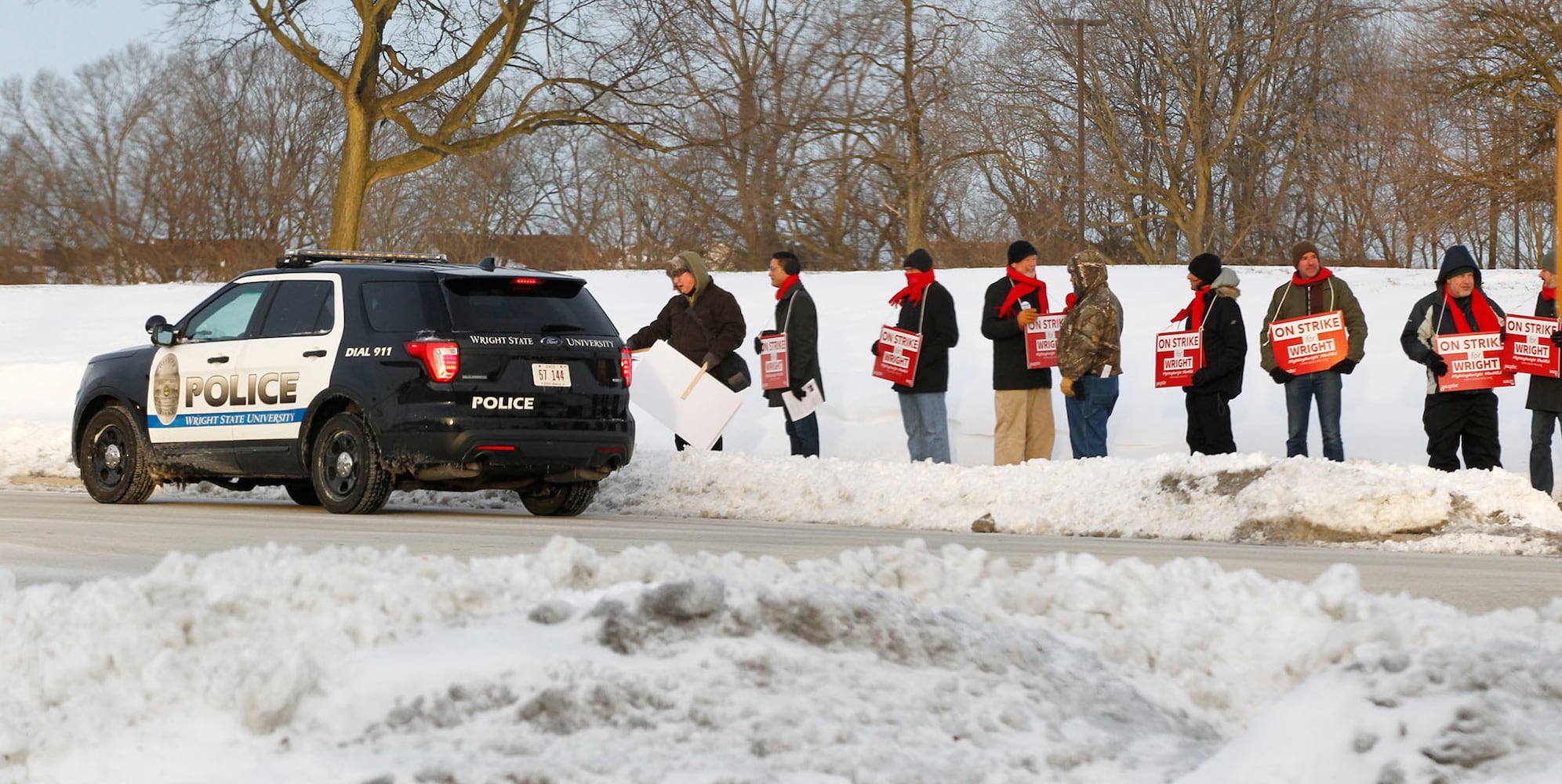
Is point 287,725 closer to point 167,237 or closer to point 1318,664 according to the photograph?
point 1318,664

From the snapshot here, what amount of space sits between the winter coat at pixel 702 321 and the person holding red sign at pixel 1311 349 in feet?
14.8

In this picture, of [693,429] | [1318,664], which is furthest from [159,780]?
[693,429]

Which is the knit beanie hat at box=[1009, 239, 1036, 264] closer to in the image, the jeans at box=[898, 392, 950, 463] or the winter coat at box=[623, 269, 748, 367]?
the jeans at box=[898, 392, 950, 463]

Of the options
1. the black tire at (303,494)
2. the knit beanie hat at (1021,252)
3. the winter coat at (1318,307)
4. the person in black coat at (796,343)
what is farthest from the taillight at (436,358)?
the winter coat at (1318,307)

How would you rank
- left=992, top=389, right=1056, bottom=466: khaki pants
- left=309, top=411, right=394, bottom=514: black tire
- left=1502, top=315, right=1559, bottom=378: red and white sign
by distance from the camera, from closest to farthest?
left=309, top=411, right=394, bottom=514: black tire < left=1502, top=315, right=1559, bottom=378: red and white sign < left=992, top=389, right=1056, bottom=466: khaki pants

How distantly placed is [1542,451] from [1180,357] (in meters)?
2.78

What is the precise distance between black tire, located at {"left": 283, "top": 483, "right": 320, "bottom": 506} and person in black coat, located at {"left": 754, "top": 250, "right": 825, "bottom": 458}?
390cm

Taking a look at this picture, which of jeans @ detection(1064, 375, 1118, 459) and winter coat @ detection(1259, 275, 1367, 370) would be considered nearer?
winter coat @ detection(1259, 275, 1367, 370)

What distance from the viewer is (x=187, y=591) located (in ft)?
14.2

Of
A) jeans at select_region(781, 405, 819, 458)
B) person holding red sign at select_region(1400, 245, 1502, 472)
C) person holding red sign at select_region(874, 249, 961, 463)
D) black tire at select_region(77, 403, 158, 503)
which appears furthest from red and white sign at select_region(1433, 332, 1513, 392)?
black tire at select_region(77, 403, 158, 503)

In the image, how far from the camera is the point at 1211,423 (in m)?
13.8

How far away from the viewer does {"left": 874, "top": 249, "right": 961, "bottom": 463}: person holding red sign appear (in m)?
14.5

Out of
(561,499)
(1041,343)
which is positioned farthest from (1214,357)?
(561,499)

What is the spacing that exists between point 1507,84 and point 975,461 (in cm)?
1441
